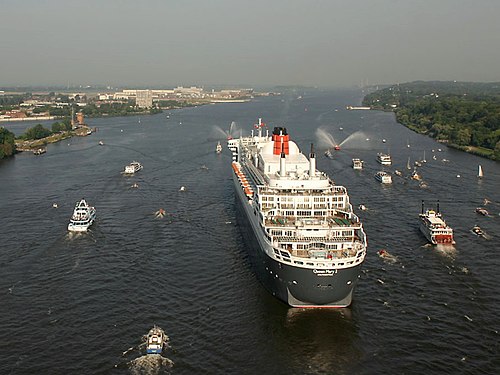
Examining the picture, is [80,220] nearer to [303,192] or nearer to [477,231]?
[303,192]

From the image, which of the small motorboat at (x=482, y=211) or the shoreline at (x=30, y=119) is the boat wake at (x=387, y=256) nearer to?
the small motorboat at (x=482, y=211)

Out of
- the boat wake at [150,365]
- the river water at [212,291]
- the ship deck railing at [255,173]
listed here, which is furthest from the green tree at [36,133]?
the boat wake at [150,365]

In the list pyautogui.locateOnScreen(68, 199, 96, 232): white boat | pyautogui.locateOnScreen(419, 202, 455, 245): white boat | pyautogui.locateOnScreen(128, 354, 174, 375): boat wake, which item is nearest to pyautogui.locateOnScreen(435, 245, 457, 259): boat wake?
pyautogui.locateOnScreen(419, 202, 455, 245): white boat

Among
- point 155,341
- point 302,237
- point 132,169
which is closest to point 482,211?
point 302,237

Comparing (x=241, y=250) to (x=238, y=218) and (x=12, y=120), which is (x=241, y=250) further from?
(x=12, y=120)

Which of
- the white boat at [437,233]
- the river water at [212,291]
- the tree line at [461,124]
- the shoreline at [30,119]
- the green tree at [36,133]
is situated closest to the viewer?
the river water at [212,291]

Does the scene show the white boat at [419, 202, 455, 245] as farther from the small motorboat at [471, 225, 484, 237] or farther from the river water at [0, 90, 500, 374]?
the small motorboat at [471, 225, 484, 237]
